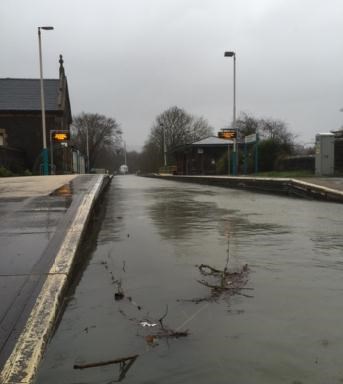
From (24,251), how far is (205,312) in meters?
2.48

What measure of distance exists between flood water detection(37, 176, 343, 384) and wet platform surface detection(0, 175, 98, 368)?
0.32m

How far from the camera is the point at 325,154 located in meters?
23.0

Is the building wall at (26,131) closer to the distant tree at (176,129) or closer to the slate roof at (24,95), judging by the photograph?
the slate roof at (24,95)

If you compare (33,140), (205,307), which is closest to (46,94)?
(33,140)

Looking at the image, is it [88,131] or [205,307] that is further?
[88,131]

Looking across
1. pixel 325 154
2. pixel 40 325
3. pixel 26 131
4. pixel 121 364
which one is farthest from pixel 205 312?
pixel 26 131

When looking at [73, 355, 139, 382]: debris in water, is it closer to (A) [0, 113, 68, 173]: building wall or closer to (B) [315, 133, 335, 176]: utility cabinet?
(B) [315, 133, 335, 176]: utility cabinet

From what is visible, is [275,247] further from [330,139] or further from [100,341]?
[330,139]

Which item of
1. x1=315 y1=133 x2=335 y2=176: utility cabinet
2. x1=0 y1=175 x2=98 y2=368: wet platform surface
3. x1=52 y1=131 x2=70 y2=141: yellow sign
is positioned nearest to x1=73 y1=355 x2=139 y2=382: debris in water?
x1=0 y1=175 x2=98 y2=368: wet platform surface

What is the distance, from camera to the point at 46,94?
4894 centimetres

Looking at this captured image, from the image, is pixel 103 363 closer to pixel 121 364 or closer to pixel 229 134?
pixel 121 364

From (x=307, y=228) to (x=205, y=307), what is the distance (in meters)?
4.68

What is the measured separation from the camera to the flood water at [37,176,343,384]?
2.87 m

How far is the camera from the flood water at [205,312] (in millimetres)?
2871
